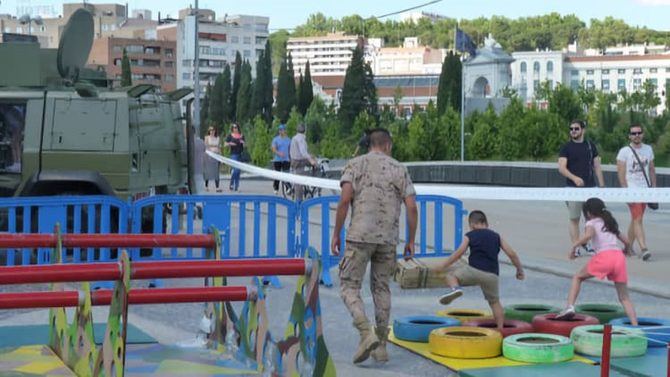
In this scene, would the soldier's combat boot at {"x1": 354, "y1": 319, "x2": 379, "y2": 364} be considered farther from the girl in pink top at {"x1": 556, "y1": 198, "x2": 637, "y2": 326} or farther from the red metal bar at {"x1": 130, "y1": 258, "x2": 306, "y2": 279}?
the girl in pink top at {"x1": 556, "y1": 198, "x2": 637, "y2": 326}

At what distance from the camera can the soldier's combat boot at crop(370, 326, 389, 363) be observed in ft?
28.0

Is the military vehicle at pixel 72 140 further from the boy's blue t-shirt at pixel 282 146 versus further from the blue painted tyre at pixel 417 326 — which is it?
the boy's blue t-shirt at pixel 282 146

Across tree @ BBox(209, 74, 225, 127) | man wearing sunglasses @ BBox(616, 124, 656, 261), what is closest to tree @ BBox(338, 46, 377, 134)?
tree @ BBox(209, 74, 225, 127)

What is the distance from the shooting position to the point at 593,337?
343 inches

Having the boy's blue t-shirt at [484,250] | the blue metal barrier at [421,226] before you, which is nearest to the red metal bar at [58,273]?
the boy's blue t-shirt at [484,250]

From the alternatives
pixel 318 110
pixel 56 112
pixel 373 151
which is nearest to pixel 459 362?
pixel 373 151

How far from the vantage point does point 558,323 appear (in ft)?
30.9

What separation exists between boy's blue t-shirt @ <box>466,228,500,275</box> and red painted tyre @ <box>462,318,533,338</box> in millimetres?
450

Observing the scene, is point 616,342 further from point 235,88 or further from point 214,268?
point 235,88

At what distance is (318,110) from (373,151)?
63.0m

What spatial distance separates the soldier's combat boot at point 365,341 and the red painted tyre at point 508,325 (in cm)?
132

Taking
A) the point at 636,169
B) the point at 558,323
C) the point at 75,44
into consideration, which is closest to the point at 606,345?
the point at 558,323

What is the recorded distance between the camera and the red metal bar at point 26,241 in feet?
29.0

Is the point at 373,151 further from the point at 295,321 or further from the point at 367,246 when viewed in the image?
the point at 295,321
